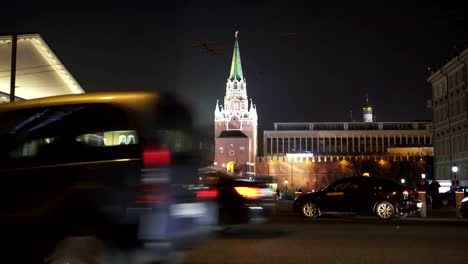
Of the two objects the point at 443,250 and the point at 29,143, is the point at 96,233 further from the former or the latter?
the point at 443,250

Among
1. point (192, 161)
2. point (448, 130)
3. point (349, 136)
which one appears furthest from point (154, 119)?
point (349, 136)

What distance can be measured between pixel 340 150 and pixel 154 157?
16173 cm

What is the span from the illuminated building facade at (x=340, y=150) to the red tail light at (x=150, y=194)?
381 feet

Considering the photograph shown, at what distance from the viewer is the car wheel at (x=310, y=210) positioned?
2194 centimetres

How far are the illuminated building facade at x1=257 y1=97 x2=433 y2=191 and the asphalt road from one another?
106 metres

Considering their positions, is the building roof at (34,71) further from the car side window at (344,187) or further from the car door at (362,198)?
the car door at (362,198)

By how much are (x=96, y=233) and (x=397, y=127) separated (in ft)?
556

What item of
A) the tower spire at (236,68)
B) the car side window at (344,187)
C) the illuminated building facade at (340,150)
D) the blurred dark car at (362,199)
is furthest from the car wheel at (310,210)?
the tower spire at (236,68)

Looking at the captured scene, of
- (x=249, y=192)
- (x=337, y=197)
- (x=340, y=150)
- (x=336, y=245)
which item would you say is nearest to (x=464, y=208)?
(x=337, y=197)

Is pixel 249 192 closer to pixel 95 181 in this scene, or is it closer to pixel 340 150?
pixel 95 181

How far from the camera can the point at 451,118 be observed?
214 ft

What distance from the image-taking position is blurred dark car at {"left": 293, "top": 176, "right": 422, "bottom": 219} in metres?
21.0

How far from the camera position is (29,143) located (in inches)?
283

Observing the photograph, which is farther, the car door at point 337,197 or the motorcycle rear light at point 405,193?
the car door at point 337,197
